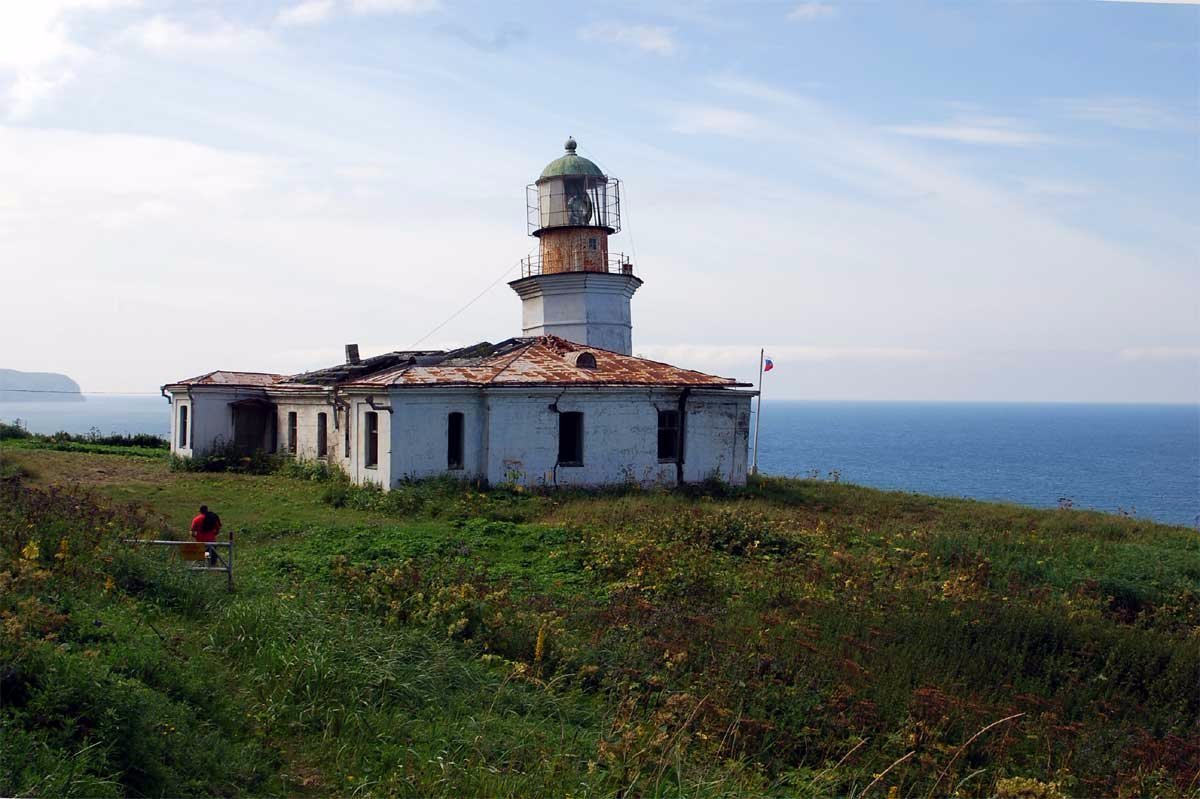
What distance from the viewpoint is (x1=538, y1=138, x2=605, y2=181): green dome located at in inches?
1175

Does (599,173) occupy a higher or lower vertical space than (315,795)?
higher

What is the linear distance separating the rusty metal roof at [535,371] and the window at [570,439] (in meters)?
0.98

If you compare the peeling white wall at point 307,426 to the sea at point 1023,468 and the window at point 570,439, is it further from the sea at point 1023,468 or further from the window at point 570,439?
the sea at point 1023,468

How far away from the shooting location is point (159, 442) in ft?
117

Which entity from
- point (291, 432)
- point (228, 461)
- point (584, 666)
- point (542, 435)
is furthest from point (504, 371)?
point (584, 666)

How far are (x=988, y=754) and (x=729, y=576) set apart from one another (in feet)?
19.0

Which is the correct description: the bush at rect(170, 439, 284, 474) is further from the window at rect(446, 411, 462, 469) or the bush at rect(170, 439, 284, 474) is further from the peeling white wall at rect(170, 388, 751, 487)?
the window at rect(446, 411, 462, 469)

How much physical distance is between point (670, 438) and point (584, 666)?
14892mm

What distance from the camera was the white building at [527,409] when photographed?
73.6 ft

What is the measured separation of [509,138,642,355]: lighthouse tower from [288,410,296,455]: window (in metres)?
7.33

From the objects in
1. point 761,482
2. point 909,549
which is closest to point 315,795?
point 909,549

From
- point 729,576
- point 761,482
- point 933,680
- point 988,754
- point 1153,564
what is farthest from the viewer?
point 761,482

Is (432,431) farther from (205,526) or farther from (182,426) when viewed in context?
(182,426)

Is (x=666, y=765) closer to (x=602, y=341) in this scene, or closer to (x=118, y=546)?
(x=118, y=546)
